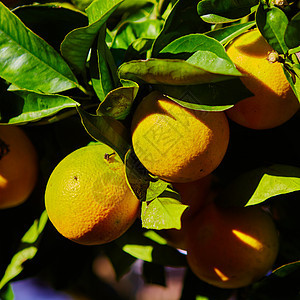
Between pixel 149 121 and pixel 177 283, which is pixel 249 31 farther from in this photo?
pixel 177 283

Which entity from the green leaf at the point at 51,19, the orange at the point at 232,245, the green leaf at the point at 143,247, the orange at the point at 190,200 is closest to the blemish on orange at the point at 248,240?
the orange at the point at 232,245

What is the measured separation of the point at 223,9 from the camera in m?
0.82

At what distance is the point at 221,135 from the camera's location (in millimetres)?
780

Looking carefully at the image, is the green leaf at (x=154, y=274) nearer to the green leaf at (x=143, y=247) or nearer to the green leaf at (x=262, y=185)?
the green leaf at (x=143, y=247)

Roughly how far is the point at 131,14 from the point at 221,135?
460 millimetres

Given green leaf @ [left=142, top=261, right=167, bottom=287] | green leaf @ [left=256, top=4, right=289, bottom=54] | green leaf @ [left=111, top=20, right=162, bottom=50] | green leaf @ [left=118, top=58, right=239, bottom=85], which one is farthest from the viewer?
green leaf @ [left=142, top=261, right=167, bottom=287]

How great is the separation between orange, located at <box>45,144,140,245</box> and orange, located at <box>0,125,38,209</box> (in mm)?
165

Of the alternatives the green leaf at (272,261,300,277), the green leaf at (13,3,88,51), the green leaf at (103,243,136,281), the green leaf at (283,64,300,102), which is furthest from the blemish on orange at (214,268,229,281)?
the green leaf at (13,3,88,51)

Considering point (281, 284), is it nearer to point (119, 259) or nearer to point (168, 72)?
point (119, 259)

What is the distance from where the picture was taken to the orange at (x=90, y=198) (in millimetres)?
813

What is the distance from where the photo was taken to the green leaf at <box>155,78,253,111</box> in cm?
74

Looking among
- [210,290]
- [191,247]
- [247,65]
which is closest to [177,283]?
[210,290]

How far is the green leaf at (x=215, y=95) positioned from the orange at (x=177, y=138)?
2cm

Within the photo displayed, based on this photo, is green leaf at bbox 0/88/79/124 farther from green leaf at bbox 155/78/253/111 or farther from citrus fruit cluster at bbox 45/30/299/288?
green leaf at bbox 155/78/253/111
